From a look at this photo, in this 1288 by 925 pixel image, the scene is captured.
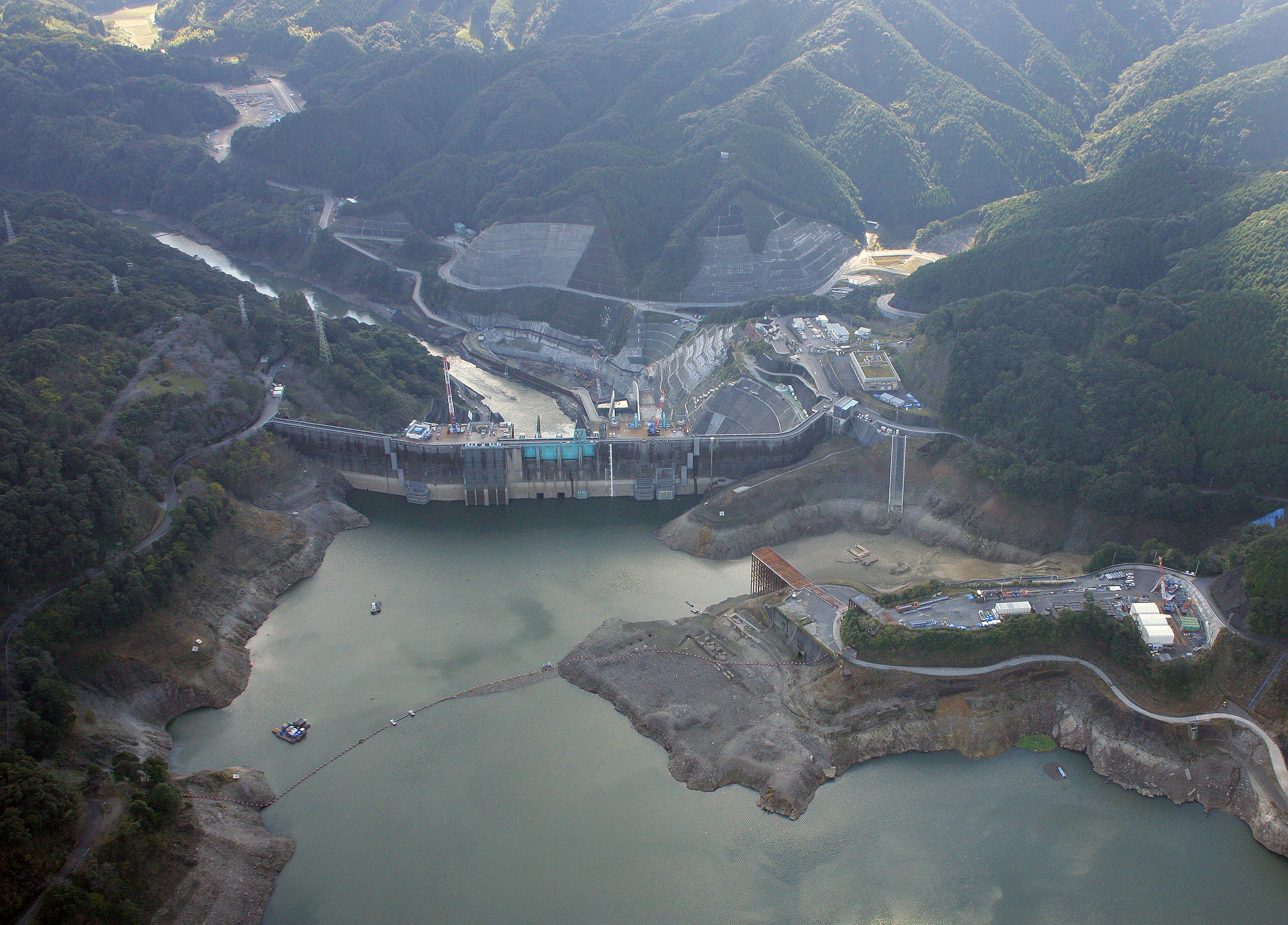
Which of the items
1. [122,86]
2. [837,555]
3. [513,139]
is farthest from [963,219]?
[122,86]

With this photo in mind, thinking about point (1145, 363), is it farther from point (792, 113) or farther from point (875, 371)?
point (792, 113)

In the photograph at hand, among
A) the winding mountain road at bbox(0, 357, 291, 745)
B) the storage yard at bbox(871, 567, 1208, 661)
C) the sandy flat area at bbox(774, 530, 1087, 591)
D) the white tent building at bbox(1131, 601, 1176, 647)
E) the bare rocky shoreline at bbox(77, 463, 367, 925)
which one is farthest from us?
the sandy flat area at bbox(774, 530, 1087, 591)

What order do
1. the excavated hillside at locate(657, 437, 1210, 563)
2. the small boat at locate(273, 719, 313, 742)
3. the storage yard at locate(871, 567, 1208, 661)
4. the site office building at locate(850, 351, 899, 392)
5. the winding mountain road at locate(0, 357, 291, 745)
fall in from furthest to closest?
the site office building at locate(850, 351, 899, 392) < the excavated hillside at locate(657, 437, 1210, 563) < the storage yard at locate(871, 567, 1208, 661) < the small boat at locate(273, 719, 313, 742) < the winding mountain road at locate(0, 357, 291, 745)

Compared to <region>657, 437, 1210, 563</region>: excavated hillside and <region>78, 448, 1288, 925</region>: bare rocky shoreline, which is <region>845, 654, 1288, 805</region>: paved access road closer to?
<region>78, 448, 1288, 925</region>: bare rocky shoreline

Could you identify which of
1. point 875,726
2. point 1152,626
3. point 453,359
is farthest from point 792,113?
point 875,726

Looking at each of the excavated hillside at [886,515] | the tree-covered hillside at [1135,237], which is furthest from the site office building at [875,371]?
the tree-covered hillside at [1135,237]

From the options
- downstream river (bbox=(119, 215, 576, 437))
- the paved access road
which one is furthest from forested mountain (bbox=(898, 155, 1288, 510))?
downstream river (bbox=(119, 215, 576, 437))

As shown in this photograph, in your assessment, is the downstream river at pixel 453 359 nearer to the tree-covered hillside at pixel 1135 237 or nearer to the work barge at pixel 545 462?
the work barge at pixel 545 462
